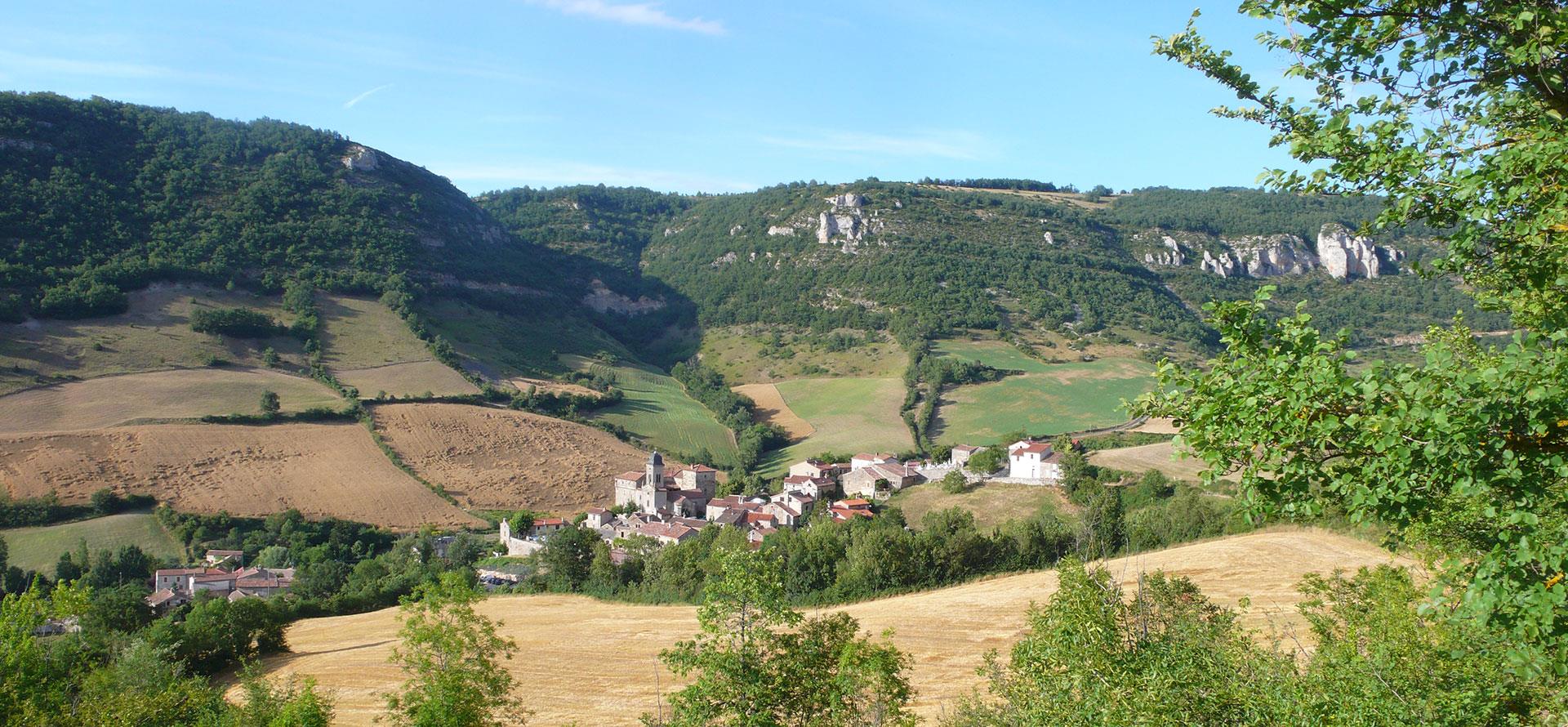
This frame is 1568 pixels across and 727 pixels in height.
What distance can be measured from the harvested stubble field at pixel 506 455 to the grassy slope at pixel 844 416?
1724 centimetres

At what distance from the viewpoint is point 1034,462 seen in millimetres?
65562

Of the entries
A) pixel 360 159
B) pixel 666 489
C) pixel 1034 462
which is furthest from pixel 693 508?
pixel 360 159

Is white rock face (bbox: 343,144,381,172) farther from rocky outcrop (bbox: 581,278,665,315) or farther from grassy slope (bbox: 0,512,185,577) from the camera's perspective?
grassy slope (bbox: 0,512,185,577)

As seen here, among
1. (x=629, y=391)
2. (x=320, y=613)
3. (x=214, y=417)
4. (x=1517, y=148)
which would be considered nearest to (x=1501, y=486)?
(x=1517, y=148)

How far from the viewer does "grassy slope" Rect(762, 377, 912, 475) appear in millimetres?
90938

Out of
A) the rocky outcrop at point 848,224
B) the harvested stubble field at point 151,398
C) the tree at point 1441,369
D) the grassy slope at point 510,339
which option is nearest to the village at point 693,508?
the harvested stubble field at point 151,398

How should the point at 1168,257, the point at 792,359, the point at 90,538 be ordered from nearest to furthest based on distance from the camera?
the point at 90,538
the point at 792,359
the point at 1168,257

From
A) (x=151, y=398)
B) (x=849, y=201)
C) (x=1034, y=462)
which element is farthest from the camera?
(x=849, y=201)

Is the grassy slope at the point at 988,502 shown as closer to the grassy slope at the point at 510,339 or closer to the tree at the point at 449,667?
the tree at the point at 449,667

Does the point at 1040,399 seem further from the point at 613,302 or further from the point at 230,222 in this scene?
the point at 230,222

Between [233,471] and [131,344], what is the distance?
29209mm

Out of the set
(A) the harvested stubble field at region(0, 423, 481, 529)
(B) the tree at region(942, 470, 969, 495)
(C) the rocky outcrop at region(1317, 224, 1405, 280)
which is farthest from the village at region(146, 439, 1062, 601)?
(C) the rocky outcrop at region(1317, 224, 1405, 280)

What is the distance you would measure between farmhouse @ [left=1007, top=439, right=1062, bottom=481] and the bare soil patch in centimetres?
3572

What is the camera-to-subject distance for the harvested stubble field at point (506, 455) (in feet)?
258
